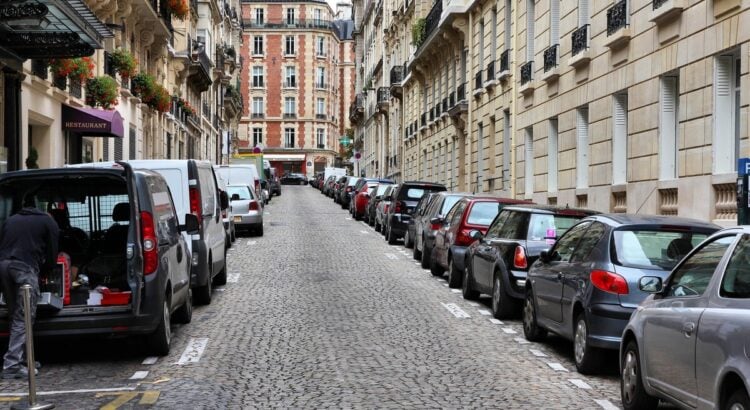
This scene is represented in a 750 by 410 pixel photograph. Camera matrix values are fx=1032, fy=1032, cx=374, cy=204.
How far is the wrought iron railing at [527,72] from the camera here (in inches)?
1089

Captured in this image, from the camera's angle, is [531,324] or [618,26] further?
[618,26]

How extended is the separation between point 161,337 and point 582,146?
14682mm

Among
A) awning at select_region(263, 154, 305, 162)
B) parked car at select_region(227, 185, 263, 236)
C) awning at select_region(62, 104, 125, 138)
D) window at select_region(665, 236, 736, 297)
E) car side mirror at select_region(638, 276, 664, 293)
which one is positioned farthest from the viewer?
awning at select_region(263, 154, 305, 162)

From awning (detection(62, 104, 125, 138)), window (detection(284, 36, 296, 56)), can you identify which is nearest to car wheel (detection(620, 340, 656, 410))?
awning (detection(62, 104, 125, 138))

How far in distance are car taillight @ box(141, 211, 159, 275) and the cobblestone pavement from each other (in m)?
0.94

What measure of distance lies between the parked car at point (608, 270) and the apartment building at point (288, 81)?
101629mm

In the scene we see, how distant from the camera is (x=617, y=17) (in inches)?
786

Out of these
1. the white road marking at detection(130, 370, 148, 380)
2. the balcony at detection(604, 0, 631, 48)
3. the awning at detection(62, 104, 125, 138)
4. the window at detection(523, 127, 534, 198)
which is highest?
the balcony at detection(604, 0, 631, 48)

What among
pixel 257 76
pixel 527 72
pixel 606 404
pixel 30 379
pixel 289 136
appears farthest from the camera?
pixel 289 136

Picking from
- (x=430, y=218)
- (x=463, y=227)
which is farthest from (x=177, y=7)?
(x=463, y=227)

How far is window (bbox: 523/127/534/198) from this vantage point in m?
27.8

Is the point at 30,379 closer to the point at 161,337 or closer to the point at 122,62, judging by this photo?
the point at 161,337

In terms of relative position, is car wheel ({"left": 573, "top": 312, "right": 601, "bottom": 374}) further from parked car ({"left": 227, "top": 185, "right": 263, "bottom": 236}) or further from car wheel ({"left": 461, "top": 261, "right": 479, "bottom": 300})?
parked car ({"left": 227, "top": 185, "right": 263, "bottom": 236})

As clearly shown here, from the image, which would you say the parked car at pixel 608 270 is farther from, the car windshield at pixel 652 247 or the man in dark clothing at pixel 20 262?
the man in dark clothing at pixel 20 262
